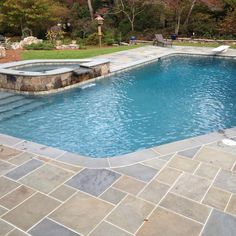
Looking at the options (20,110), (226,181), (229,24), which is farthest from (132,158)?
(229,24)

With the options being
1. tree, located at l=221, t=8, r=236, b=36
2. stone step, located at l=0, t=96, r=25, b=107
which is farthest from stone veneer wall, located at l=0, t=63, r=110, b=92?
tree, located at l=221, t=8, r=236, b=36

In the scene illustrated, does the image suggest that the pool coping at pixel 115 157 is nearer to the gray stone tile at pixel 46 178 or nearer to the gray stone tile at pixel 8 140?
the gray stone tile at pixel 8 140

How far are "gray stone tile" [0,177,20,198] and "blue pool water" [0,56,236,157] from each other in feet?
5.67

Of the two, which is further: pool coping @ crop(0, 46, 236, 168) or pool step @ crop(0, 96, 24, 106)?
pool step @ crop(0, 96, 24, 106)

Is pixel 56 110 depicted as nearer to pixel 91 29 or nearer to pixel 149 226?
pixel 149 226

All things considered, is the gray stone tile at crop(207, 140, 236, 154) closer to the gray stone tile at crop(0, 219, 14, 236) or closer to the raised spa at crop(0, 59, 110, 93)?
the gray stone tile at crop(0, 219, 14, 236)

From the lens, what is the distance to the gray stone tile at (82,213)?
3.60 meters

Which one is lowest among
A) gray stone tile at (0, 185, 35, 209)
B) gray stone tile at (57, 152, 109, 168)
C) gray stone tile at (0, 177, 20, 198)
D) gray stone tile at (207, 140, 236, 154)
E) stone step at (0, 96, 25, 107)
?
gray stone tile at (0, 185, 35, 209)

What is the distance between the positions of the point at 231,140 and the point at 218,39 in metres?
15.7

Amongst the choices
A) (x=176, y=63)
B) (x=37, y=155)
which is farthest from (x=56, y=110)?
(x=176, y=63)

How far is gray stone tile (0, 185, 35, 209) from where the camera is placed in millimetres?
3975

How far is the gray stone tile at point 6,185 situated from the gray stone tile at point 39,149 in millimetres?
928

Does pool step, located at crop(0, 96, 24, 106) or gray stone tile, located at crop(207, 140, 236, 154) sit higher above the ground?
pool step, located at crop(0, 96, 24, 106)

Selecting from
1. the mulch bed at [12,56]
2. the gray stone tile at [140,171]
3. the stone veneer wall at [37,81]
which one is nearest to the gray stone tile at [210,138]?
the gray stone tile at [140,171]
